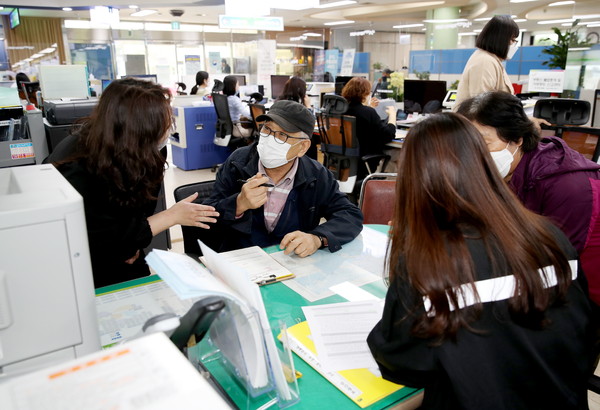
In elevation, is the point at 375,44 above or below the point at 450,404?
above

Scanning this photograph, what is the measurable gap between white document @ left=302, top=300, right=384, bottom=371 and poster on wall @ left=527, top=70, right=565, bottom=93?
423cm

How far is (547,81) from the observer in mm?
4688

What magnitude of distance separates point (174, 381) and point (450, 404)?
63 cm

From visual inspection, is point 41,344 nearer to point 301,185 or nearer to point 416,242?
point 416,242

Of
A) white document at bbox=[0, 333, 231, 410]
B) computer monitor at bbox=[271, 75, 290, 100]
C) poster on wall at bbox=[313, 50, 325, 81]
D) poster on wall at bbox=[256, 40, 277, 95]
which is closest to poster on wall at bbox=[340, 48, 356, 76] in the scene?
poster on wall at bbox=[313, 50, 325, 81]

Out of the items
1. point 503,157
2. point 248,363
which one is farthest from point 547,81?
point 248,363

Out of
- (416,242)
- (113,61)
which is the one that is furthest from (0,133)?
(113,61)

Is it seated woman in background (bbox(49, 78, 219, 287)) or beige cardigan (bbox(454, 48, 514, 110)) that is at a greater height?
beige cardigan (bbox(454, 48, 514, 110))

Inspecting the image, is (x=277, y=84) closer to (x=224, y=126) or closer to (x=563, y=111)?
(x=224, y=126)

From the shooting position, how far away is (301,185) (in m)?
2.05

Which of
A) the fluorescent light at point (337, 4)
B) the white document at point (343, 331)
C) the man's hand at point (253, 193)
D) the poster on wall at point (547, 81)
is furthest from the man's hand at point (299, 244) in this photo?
the fluorescent light at point (337, 4)

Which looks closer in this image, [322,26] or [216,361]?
[216,361]

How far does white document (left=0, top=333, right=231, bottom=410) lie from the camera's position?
0.56 meters

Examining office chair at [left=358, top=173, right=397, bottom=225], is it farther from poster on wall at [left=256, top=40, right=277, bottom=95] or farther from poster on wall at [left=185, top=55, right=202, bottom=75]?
poster on wall at [left=185, top=55, right=202, bottom=75]
